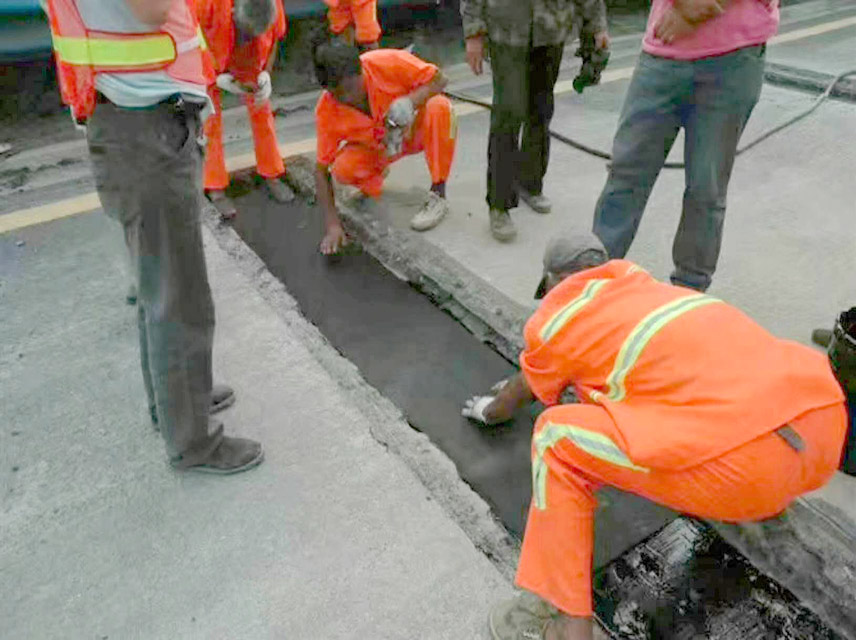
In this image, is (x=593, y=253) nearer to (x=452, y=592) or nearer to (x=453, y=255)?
(x=452, y=592)

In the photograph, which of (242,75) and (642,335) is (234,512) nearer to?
(642,335)

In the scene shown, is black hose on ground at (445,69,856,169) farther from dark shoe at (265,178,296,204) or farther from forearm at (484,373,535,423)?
forearm at (484,373,535,423)

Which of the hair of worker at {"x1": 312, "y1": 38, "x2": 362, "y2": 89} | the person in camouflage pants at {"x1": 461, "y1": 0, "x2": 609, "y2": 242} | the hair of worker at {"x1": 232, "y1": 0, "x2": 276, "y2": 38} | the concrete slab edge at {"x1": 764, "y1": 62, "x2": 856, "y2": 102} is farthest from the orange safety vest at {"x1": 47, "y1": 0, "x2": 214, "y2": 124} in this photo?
the concrete slab edge at {"x1": 764, "y1": 62, "x2": 856, "y2": 102}

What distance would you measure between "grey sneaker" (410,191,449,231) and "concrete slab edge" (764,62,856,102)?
10.4 ft

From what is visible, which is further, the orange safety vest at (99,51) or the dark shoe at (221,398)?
the dark shoe at (221,398)

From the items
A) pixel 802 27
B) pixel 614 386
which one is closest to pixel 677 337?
pixel 614 386

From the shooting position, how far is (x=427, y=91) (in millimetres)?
3371

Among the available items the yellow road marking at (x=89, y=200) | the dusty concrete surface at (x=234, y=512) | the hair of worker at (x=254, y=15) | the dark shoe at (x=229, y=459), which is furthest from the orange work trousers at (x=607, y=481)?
the yellow road marking at (x=89, y=200)

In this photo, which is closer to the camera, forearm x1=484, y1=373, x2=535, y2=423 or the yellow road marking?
forearm x1=484, y1=373, x2=535, y2=423

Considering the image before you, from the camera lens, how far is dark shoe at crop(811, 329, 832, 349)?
8.19ft

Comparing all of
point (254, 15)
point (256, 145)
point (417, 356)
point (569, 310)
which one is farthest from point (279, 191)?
point (569, 310)

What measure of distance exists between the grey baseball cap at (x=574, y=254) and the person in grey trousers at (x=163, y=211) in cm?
93

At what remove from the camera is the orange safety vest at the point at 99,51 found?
5.13 feet

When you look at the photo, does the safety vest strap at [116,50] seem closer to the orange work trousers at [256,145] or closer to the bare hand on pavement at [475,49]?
the bare hand on pavement at [475,49]
